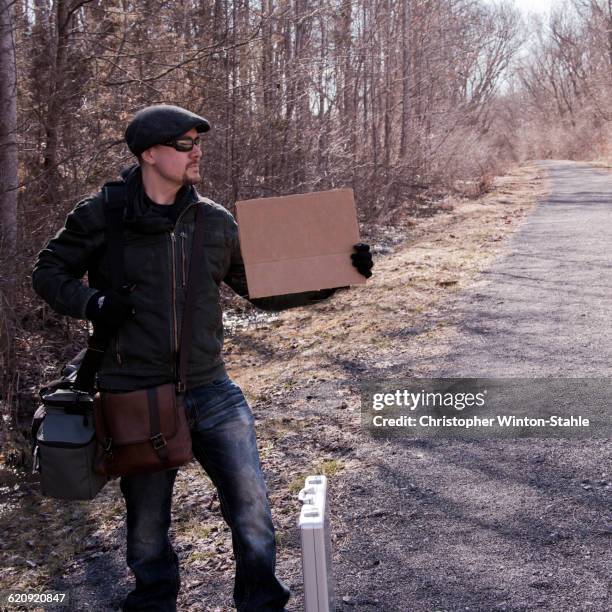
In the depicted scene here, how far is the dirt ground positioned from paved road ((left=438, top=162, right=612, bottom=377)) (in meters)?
0.44

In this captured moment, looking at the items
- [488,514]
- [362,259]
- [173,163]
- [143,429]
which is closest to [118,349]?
[143,429]

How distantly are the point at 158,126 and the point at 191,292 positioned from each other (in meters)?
0.58

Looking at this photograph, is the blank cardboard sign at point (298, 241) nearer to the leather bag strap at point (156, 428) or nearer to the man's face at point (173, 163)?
the man's face at point (173, 163)

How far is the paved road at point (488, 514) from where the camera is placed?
3.67 meters

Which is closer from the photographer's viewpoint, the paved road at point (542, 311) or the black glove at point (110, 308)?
the black glove at point (110, 308)

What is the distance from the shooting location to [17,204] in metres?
9.30

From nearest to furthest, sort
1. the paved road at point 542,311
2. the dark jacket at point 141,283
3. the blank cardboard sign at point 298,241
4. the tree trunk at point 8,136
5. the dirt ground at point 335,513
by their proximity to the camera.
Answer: the dark jacket at point 141,283 < the blank cardboard sign at point 298,241 < the dirt ground at point 335,513 < the paved road at point 542,311 < the tree trunk at point 8,136

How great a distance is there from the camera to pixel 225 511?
2.94 meters

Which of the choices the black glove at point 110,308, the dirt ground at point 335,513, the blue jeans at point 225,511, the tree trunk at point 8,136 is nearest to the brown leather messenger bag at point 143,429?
the blue jeans at point 225,511

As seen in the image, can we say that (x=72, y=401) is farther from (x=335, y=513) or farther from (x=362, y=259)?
(x=335, y=513)

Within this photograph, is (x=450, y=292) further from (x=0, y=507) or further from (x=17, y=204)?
(x=0, y=507)

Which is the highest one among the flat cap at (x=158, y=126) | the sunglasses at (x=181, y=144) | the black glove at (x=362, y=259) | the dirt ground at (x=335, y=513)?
the flat cap at (x=158, y=126)

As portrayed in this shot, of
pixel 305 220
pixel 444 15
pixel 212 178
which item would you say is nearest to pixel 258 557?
pixel 305 220

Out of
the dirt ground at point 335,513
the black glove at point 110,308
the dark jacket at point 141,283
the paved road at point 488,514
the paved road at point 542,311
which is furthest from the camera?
the paved road at point 542,311
